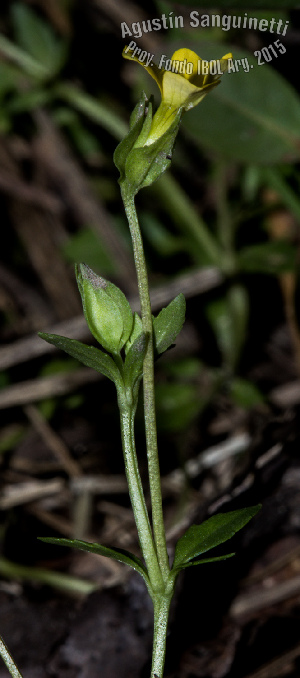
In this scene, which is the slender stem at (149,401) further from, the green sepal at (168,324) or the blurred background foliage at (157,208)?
the blurred background foliage at (157,208)

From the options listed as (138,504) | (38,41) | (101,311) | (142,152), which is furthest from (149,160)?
(38,41)

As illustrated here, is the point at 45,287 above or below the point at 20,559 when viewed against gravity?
above

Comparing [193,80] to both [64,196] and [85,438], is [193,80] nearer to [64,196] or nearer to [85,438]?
[85,438]

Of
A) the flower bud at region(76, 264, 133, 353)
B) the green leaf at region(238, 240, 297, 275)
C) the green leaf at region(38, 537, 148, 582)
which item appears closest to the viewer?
the green leaf at region(38, 537, 148, 582)

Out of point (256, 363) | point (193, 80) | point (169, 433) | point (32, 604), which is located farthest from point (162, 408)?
point (193, 80)

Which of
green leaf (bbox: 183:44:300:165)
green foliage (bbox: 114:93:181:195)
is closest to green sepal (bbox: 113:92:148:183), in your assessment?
green foliage (bbox: 114:93:181:195)

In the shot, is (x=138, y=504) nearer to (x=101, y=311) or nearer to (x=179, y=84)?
(x=101, y=311)

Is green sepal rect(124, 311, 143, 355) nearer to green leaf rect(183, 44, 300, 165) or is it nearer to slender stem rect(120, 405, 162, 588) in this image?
slender stem rect(120, 405, 162, 588)
